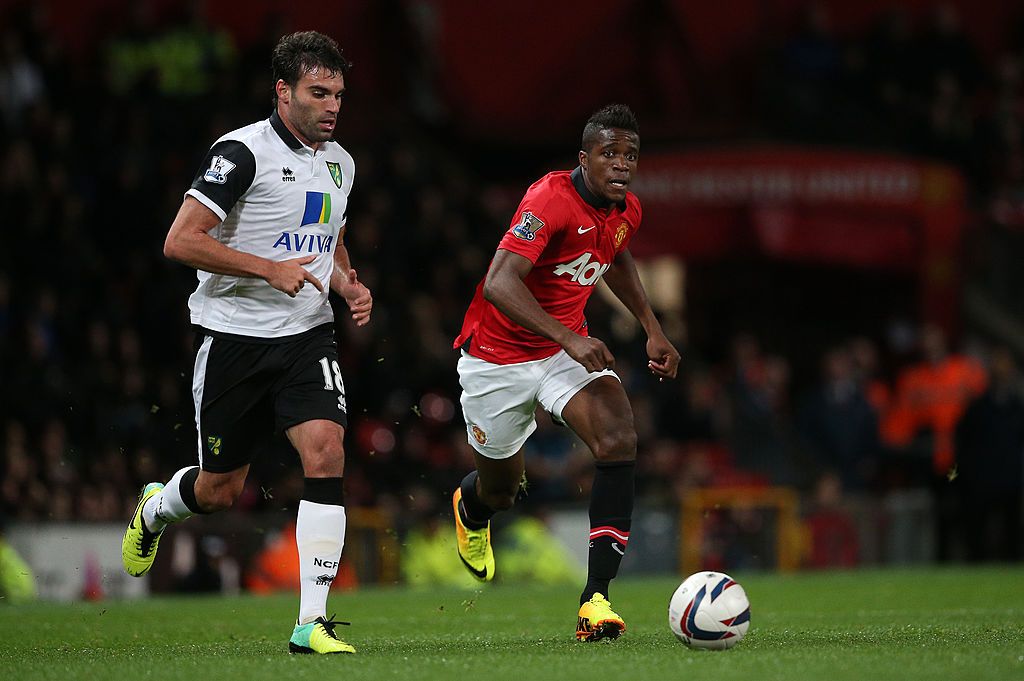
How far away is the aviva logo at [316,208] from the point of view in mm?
7191

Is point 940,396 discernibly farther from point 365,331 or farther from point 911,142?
point 365,331

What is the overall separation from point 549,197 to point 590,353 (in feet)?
2.96

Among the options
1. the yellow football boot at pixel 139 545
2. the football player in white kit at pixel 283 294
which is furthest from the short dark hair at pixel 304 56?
the yellow football boot at pixel 139 545

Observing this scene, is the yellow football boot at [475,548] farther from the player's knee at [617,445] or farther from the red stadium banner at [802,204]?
the red stadium banner at [802,204]

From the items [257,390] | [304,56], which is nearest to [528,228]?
[304,56]

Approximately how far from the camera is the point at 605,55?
22953 millimetres

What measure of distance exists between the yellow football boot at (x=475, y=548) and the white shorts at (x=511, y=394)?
77 cm

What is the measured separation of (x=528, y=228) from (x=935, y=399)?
1066 centimetres

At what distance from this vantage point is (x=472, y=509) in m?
8.90

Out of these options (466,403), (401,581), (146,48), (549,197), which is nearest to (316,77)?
(549,197)

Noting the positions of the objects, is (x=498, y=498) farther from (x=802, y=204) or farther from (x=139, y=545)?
(x=802, y=204)

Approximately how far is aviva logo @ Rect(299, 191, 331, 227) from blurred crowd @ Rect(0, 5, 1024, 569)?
6.57 metres

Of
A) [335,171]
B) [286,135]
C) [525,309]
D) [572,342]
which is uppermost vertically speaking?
[286,135]

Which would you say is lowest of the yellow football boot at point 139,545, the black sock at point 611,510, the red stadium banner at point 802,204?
the yellow football boot at point 139,545
